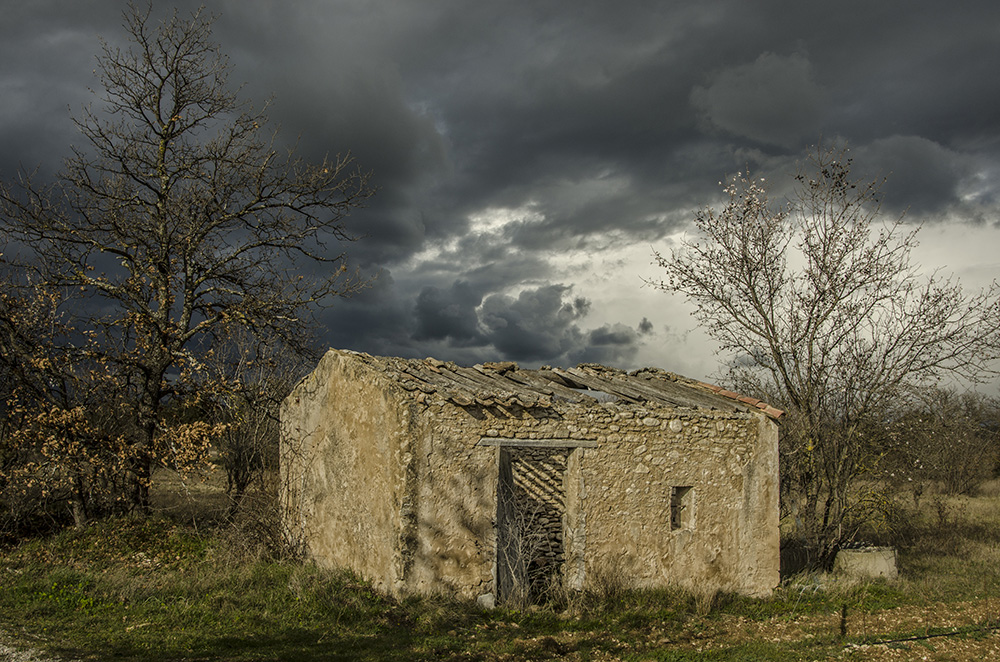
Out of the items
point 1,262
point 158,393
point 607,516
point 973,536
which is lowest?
point 973,536

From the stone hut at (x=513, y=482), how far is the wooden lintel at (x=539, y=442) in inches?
0.9

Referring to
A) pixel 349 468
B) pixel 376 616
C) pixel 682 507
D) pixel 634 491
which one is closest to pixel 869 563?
pixel 682 507

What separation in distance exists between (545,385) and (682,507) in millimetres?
2524

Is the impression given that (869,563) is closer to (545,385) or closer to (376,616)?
(545,385)

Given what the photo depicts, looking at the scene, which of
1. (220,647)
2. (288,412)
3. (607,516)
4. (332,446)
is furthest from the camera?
(288,412)

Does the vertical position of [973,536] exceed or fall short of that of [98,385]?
it falls short

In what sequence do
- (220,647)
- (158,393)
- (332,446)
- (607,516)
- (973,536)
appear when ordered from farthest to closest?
(973,536), (158,393), (332,446), (607,516), (220,647)

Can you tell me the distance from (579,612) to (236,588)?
4.26 m

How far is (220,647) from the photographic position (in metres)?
6.43

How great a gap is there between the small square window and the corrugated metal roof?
1.18 m

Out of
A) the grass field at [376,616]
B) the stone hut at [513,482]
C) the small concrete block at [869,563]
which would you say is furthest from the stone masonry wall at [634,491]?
the small concrete block at [869,563]

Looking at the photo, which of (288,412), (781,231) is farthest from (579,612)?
(781,231)

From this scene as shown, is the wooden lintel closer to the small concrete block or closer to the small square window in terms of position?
the small square window

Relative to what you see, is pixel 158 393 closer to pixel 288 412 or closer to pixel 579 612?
pixel 288 412
